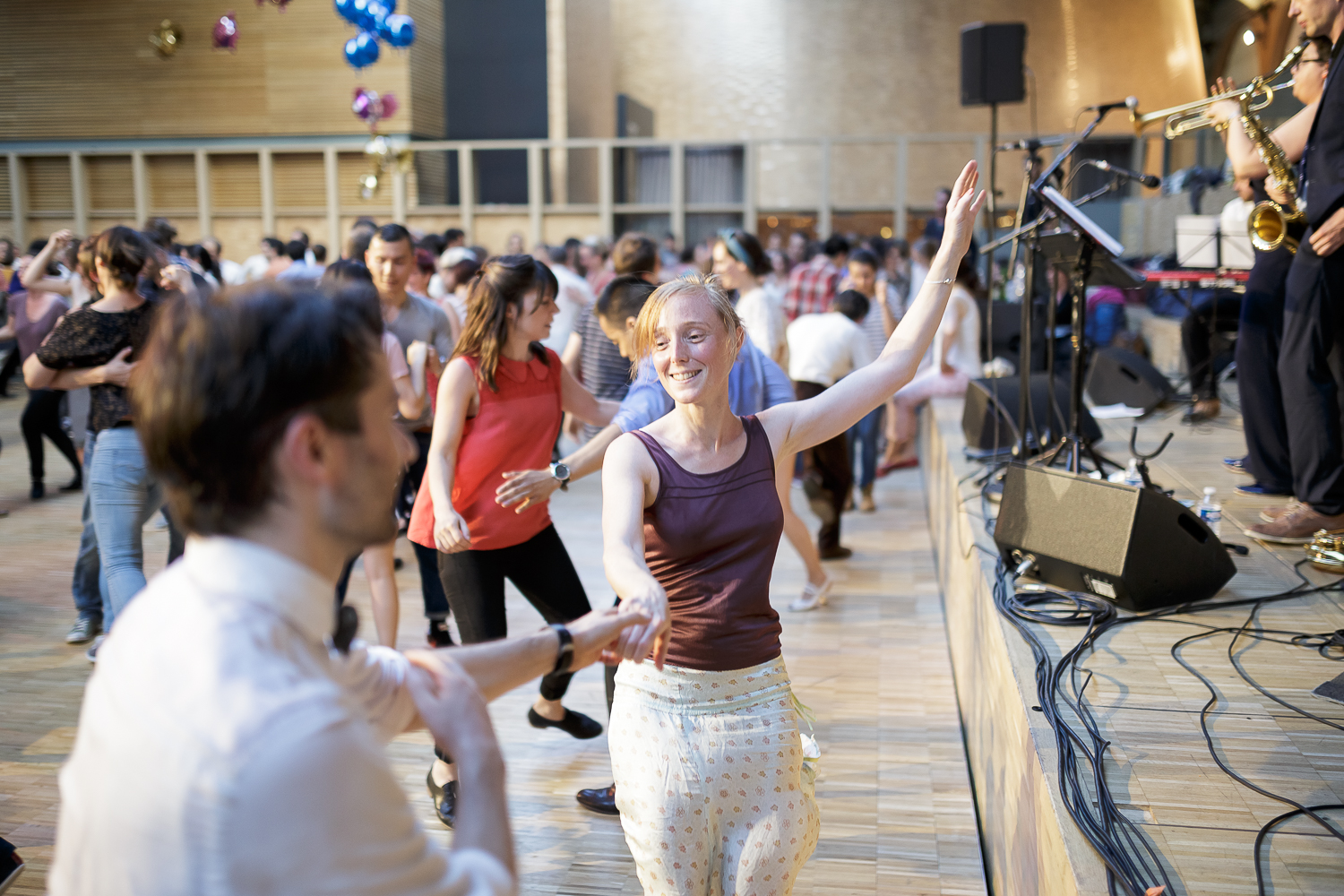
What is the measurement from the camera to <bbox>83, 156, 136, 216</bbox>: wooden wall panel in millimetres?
15961

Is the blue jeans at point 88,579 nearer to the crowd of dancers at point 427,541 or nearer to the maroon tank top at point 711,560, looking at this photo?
the crowd of dancers at point 427,541

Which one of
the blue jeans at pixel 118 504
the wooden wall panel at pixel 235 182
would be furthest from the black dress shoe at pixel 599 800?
the wooden wall panel at pixel 235 182

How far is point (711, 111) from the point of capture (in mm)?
16750

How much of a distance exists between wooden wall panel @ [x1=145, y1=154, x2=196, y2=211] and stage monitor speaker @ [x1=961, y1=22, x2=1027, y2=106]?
1328 cm

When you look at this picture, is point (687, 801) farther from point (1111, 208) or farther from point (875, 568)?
point (1111, 208)

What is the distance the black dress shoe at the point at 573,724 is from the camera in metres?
3.33

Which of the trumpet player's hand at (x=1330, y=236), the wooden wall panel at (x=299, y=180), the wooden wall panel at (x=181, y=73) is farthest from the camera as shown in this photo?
the wooden wall panel at (x=299, y=180)

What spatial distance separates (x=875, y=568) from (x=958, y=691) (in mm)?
1692

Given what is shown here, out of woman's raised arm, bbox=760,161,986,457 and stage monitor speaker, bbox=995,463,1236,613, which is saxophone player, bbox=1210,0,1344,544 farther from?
woman's raised arm, bbox=760,161,986,457

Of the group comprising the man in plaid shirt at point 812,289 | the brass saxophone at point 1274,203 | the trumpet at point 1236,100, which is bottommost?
the man in plaid shirt at point 812,289

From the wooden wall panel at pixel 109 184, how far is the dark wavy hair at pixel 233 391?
1754 cm

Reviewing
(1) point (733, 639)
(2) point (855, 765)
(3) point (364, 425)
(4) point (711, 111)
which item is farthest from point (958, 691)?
(4) point (711, 111)

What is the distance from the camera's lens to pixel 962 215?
209 centimetres

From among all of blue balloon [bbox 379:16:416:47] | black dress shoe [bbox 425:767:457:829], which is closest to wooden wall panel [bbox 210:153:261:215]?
blue balloon [bbox 379:16:416:47]
